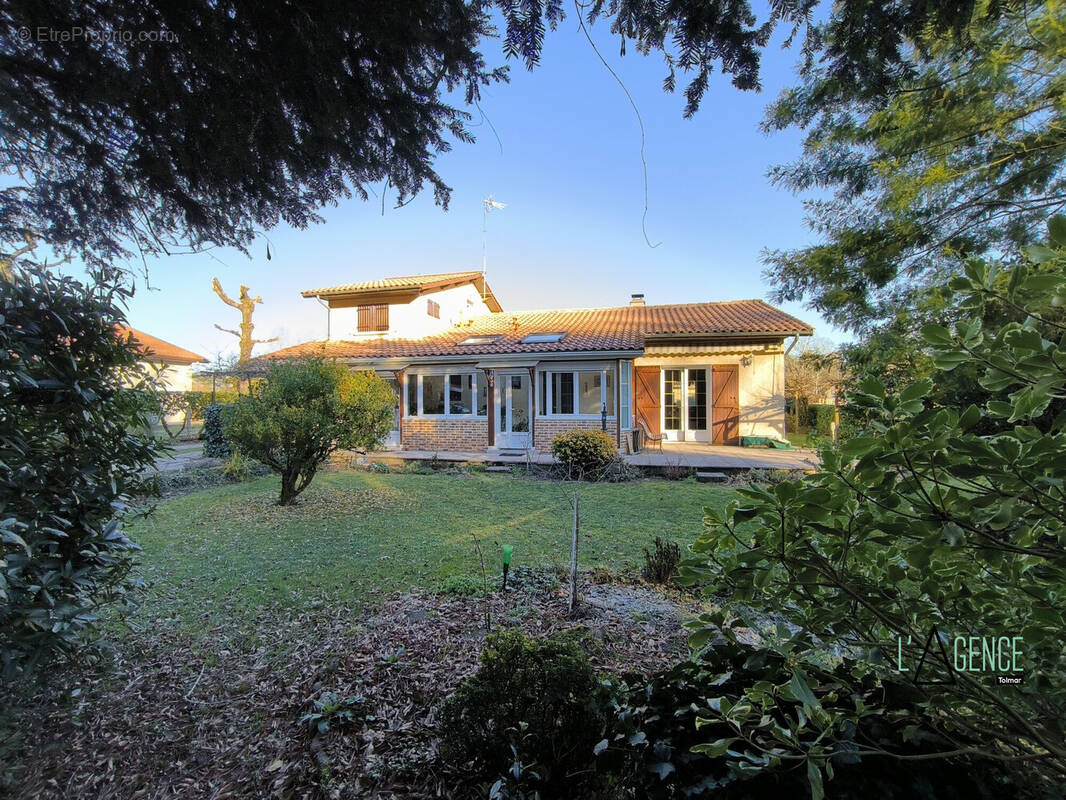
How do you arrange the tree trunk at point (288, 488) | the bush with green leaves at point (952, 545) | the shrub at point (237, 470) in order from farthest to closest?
the shrub at point (237, 470) → the tree trunk at point (288, 488) → the bush with green leaves at point (952, 545)

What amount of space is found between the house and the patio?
803 millimetres

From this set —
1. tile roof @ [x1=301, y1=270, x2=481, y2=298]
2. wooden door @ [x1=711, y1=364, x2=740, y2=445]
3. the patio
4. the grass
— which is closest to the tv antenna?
tile roof @ [x1=301, y1=270, x2=481, y2=298]

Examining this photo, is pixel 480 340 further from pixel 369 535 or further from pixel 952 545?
pixel 952 545

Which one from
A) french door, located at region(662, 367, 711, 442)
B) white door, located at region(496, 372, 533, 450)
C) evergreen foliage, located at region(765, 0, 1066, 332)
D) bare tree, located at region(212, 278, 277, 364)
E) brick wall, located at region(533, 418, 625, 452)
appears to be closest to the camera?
evergreen foliage, located at region(765, 0, 1066, 332)

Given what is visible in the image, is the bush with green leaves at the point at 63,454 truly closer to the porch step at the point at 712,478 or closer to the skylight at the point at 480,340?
the porch step at the point at 712,478

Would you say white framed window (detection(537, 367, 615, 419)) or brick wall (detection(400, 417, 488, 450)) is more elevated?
white framed window (detection(537, 367, 615, 419))

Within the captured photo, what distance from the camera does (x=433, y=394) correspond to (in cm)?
1550

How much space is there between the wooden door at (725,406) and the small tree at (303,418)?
37.0 ft

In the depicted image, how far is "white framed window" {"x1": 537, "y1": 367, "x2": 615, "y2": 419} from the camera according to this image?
13383 millimetres

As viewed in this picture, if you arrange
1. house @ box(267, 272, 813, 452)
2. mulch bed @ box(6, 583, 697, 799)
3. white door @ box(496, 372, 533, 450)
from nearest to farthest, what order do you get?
mulch bed @ box(6, 583, 697, 799), house @ box(267, 272, 813, 452), white door @ box(496, 372, 533, 450)

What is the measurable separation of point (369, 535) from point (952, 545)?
20.7 feet

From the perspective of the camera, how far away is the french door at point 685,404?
15.6 meters

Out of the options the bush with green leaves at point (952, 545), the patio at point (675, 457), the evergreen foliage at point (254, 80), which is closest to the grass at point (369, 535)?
the patio at point (675, 457)

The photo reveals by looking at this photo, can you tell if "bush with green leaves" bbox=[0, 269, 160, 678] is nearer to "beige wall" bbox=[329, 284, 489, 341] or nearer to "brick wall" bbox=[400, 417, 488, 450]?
"brick wall" bbox=[400, 417, 488, 450]
